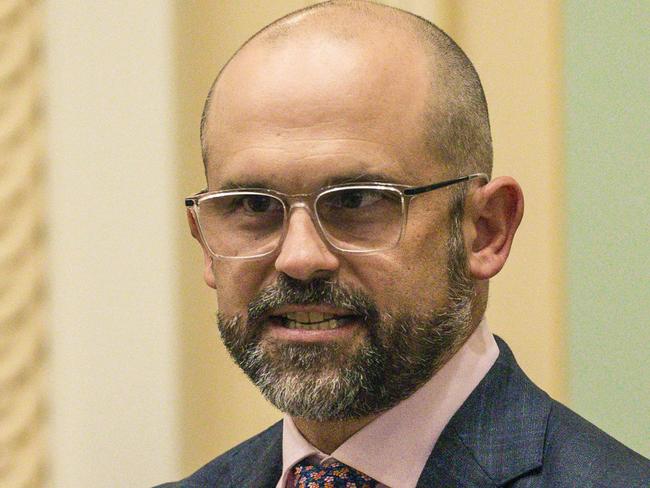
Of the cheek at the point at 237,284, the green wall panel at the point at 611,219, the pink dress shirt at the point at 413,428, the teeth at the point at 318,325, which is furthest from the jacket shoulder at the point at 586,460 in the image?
the green wall panel at the point at 611,219

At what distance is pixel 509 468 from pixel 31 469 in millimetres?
1283

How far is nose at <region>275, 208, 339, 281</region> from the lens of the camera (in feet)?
5.52

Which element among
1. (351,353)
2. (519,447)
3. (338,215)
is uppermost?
(338,215)

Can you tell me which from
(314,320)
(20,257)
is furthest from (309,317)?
(20,257)

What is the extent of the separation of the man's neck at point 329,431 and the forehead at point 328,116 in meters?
0.40

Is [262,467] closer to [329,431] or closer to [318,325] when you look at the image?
[329,431]

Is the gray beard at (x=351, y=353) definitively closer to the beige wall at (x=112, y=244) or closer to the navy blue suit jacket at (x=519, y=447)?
the navy blue suit jacket at (x=519, y=447)

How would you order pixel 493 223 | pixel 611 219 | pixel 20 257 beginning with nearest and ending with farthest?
1. pixel 493 223
2. pixel 611 219
3. pixel 20 257

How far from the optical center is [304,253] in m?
1.68

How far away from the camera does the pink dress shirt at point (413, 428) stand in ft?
5.80

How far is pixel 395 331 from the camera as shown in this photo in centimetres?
174

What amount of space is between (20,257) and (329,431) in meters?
1.04

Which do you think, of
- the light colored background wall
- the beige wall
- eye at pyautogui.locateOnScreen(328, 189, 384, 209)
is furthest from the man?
the beige wall

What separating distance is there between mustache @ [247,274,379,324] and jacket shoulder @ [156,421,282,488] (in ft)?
1.27
